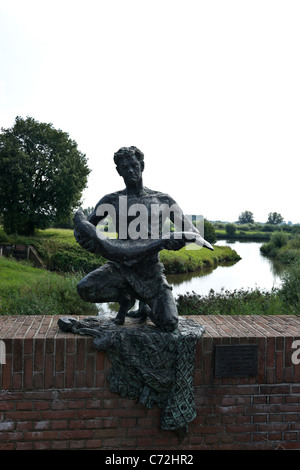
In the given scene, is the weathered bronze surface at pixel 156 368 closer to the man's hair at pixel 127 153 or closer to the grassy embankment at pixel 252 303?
the man's hair at pixel 127 153

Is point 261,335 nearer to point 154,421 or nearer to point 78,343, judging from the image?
point 154,421

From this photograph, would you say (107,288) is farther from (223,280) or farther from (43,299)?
(223,280)

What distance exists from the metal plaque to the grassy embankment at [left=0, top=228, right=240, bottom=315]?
4.84m

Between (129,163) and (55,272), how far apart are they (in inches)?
530

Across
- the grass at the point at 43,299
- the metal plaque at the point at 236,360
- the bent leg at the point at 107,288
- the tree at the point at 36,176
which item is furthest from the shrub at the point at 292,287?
the tree at the point at 36,176

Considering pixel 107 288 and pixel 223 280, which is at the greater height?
pixel 107 288

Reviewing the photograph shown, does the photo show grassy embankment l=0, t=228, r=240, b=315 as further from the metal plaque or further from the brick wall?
the metal plaque

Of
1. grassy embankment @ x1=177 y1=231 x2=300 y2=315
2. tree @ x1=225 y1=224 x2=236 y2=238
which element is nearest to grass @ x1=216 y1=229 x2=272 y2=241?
tree @ x1=225 y1=224 x2=236 y2=238

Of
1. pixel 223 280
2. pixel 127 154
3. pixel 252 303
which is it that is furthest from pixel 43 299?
pixel 223 280

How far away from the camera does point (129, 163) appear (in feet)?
10.8

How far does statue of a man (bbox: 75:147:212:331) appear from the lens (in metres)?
Answer: 3.23

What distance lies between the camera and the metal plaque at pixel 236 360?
3146 mm

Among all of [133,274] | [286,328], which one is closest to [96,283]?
[133,274]

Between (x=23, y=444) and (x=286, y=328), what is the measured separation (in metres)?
2.70
